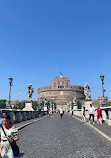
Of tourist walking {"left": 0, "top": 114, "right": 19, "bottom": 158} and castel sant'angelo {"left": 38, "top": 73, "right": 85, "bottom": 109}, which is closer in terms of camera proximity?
tourist walking {"left": 0, "top": 114, "right": 19, "bottom": 158}

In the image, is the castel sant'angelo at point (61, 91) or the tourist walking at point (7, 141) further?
the castel sant'angelo at point (61, 91)

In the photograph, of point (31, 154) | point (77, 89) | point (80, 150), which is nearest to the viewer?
point (31, 154)

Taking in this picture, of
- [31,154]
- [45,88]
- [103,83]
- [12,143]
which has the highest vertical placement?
[45,88]

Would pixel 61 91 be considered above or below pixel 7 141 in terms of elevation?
above

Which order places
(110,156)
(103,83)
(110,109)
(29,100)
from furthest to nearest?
1. (29,100)
2. (103,83)
3. (110,109)
4. (110,156)

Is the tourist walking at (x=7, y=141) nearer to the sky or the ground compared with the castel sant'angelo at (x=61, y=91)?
nearer to the ground

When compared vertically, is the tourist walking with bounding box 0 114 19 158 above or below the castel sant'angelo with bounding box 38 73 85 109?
below

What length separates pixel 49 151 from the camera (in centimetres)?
536

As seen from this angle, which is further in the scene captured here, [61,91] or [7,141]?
[61,91]

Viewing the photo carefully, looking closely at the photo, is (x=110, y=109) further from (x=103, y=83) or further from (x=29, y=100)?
(x=29, y=100)

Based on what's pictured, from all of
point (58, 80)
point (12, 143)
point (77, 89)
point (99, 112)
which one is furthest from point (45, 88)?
point (12, 143)

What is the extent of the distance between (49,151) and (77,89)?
142m

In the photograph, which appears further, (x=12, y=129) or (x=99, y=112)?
(x=99, y=112)

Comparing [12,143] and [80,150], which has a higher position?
[12,143]
